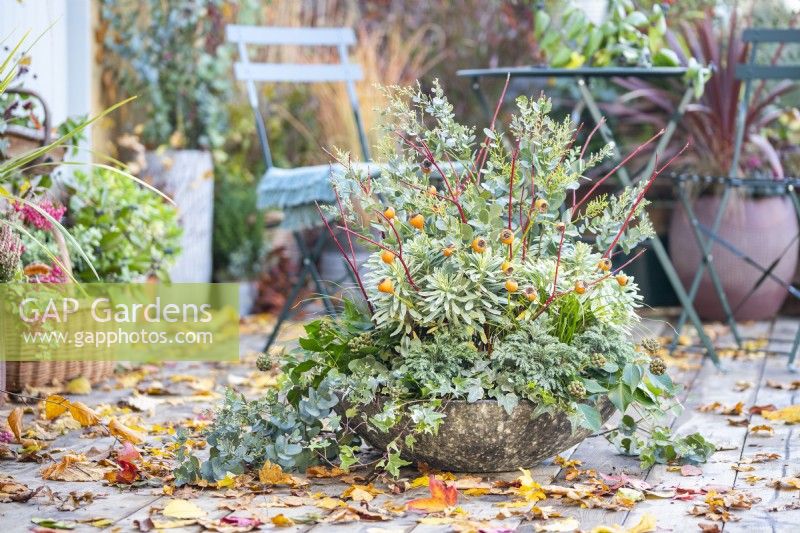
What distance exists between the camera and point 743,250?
4598 millimetres

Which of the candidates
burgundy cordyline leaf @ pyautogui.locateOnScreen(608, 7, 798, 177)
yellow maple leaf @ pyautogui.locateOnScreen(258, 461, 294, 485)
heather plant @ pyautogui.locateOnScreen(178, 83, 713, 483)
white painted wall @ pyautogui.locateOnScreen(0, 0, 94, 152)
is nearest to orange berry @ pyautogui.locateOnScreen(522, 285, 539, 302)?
heather plant @ pyautogui.locateOnScreen(178, 83, 713, 483)

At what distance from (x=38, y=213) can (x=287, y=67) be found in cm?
138

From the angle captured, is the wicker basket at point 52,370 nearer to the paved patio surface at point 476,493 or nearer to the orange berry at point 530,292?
the paved patio surface at point 476,493

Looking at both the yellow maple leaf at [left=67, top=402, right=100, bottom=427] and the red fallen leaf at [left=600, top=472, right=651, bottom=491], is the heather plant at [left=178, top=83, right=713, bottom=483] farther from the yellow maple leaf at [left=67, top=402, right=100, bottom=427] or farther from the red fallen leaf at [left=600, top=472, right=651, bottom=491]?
the yellow maple leaf at [left=67, top=402, right=100, bottom=427]

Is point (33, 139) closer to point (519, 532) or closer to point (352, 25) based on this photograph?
point (519, 532)

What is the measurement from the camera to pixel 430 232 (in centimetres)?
250

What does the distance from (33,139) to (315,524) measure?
1827mm

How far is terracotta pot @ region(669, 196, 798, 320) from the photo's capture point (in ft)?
15.1

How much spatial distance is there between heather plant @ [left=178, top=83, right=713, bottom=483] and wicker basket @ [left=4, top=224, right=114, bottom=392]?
0.98m

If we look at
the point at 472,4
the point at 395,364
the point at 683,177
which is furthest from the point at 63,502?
the point at 472,4

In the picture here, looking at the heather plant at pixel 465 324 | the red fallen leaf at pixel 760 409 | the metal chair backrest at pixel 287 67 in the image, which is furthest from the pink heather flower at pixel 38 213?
the red fallen leaf at pixel 760 409

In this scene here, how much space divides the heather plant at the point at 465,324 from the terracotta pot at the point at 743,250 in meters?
2.18

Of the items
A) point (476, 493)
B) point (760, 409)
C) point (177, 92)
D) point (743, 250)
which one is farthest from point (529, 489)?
point (177, 92)

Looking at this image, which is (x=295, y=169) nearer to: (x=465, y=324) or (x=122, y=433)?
(x=122, y=433)
